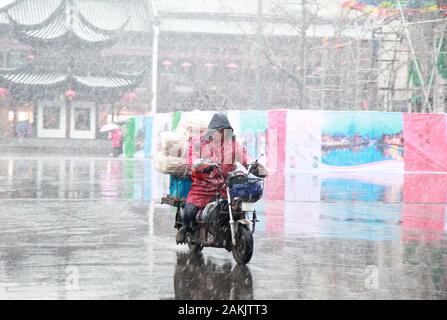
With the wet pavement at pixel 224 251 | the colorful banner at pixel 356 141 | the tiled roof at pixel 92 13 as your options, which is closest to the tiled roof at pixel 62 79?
the tiled roof at pixel 92 13

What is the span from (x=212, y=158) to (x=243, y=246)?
0.99m

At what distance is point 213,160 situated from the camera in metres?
9.13

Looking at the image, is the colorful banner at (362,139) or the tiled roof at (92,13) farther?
the tiled roof at (92,13)

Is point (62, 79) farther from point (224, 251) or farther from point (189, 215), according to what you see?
point (189, 215)

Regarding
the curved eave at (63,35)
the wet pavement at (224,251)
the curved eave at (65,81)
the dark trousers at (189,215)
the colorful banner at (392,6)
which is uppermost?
the curved eave at (63,35)

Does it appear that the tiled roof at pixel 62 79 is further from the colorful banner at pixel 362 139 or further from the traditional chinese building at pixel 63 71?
the colorful banner at pixel 362 139

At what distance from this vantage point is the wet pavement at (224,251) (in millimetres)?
7617

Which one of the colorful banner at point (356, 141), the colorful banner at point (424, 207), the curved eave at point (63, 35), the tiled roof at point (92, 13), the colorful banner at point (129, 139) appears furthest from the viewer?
the tiled roof at point (92, 13)

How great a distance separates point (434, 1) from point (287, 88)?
77.4ft

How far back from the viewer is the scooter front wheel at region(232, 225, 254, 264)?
Answer: 8719 mm

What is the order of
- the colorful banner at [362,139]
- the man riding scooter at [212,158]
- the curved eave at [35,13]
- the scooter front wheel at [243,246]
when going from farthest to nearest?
1. the curved eave at [35,13]
2. the colorful banner at [362,139]
3. the man riding scooter at [212,158]
4. the scooter front wheel at [243,246]
